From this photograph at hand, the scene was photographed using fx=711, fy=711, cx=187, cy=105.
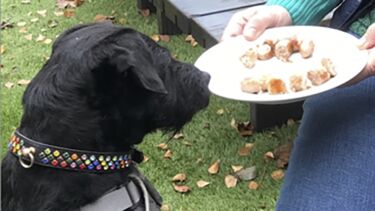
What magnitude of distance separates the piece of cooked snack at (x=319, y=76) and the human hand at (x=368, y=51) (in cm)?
7

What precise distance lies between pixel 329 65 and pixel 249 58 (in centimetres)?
26

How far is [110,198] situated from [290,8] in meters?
0.82

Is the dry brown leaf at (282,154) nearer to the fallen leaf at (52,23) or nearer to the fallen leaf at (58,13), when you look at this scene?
the fallen leaf at (52,23)

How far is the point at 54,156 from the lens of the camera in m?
1.82

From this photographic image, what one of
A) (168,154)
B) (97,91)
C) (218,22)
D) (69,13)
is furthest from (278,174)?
(69,13)

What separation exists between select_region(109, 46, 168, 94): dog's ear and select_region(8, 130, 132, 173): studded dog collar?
0.80 ft

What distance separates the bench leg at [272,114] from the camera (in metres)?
3.56

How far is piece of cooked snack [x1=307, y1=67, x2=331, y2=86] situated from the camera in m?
1.90

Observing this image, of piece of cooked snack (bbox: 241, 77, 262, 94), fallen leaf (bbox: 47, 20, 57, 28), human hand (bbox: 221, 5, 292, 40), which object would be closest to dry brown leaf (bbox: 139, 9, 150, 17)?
fallen leaf (bbox: 47, 20, 57, 28)

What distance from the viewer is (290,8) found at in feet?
7.28

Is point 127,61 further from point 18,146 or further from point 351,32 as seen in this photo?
point 351,32

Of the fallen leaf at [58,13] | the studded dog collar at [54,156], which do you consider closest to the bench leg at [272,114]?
the studded dog collar at [54,156]

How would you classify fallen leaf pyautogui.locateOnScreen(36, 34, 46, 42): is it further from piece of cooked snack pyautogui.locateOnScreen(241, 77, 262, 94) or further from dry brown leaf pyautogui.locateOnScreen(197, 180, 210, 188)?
piece of cooked snack pyautogui.locateOnScreen(241, 77, 262, 94)

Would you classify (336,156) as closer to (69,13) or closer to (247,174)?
(247,174)
